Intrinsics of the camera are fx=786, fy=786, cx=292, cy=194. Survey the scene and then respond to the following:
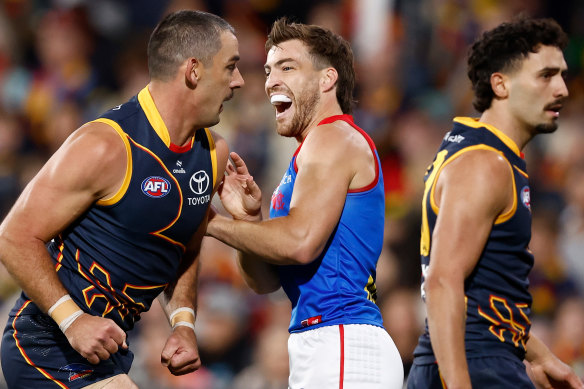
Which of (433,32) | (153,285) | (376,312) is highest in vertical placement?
(433,32)

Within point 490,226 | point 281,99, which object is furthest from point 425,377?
point 281,99

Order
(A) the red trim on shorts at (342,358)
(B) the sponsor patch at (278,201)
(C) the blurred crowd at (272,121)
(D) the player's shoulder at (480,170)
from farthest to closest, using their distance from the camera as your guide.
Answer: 1. (C) the blurred crowd at (272,121)
2. (B) the sponsor patch at (278,201)
3. (D) the player's shoulder at (480,170)
4. (A) the red trim on shorts at (342,358)

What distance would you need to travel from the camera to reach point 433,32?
325 inches

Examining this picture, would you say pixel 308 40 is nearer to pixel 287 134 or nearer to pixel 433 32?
pixel 287 134

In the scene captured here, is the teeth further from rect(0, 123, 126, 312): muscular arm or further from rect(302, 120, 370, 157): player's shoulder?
rect(0, 123, 126, 312): muscular arm

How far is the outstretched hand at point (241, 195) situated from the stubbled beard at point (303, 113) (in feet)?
0.95

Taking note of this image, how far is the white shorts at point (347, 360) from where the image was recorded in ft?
11.1

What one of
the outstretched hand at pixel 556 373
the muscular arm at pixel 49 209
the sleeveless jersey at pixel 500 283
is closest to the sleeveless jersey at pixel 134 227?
the muscular arm at pixel 49 209

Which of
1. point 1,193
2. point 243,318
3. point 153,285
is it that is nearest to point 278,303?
point 243,318

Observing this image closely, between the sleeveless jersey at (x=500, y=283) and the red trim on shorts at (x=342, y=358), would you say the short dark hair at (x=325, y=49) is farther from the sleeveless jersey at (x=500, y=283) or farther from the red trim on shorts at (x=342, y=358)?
the red trim on shorts at (x=342, y=358)

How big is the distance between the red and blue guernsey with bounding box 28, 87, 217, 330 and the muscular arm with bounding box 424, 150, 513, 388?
1095mm

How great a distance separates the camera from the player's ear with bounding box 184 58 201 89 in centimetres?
357

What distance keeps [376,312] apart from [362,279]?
164 millimetres

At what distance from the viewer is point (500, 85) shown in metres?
3.92
